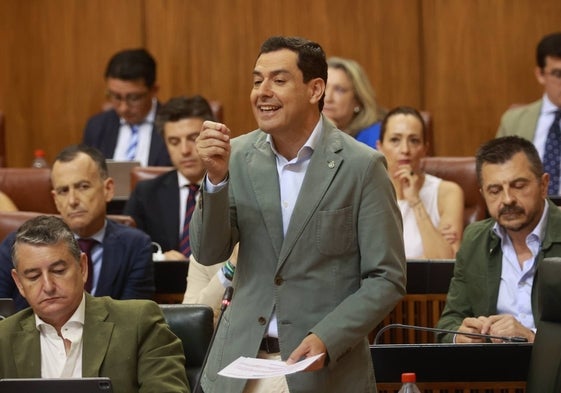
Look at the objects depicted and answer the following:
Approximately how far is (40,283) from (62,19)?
4.82 m

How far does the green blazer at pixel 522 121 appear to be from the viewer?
595cm

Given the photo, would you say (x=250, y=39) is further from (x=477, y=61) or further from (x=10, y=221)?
(x=10, y=221)

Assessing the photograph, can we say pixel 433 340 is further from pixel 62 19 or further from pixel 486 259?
pixel 62 19

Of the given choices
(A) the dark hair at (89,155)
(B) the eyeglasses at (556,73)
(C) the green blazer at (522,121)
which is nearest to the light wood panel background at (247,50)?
(C) the green blazer at (522,121)

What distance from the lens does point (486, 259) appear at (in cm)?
376

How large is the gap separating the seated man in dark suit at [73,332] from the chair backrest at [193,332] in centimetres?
11

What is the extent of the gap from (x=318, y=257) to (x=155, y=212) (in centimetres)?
262

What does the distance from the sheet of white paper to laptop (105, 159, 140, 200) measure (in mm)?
3279

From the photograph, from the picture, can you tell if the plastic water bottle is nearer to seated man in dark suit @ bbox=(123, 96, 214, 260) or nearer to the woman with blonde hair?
seated man in dark suit @ bbox=(123, 96, 214, 260)

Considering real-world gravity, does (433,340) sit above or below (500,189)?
below

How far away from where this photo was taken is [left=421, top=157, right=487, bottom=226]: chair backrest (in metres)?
5.36

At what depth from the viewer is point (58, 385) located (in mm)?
2473

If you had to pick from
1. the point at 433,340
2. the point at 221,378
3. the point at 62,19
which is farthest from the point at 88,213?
the point at 62,19

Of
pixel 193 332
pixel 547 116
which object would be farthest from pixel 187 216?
pixel 193 332
